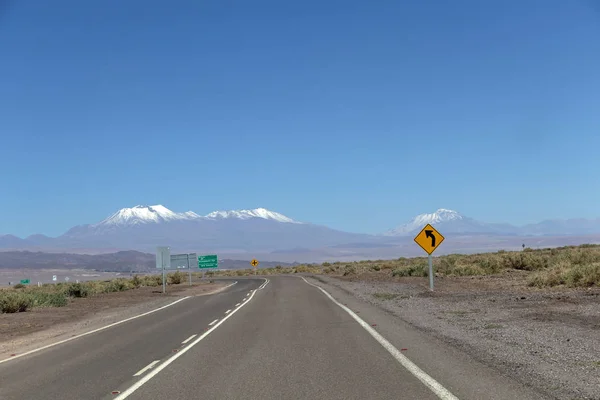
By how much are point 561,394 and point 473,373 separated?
5.13ft

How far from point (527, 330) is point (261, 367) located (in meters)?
6.26

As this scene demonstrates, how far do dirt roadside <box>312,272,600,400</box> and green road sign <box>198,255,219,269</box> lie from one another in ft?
152

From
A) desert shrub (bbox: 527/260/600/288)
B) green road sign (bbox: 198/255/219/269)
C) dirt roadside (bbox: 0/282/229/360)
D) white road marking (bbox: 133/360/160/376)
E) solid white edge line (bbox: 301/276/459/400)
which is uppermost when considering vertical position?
green road sign (bbox: 198/255/219/269)

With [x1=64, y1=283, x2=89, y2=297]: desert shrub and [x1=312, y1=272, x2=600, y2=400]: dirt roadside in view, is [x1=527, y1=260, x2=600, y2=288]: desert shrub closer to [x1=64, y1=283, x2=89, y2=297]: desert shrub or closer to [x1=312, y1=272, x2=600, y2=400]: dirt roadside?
[x1=312, y1=272, x2=600, y2=400]: dirt roadside

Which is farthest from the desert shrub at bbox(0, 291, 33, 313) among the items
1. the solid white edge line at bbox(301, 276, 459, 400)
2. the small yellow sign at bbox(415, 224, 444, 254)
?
the solid white edge line at bbox(301, 276, 459, 400)

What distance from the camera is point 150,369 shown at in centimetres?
1000

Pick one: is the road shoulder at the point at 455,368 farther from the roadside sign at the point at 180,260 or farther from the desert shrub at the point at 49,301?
the roadside sign at the point at 180,260

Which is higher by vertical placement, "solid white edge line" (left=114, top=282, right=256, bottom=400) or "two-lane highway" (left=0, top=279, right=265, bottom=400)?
"solid white edge line" (left=114, top=282, right=256, bottom=400)

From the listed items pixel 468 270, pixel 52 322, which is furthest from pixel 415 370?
pixel 468 270

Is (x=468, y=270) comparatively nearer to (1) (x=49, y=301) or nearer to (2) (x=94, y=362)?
(1) (x=49, y=301)

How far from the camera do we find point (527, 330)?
1259 centimetres

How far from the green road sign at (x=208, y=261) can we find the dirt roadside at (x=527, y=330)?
152 feet

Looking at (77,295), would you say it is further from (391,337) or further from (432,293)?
(391,337)

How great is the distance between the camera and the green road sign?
67.0 metres
